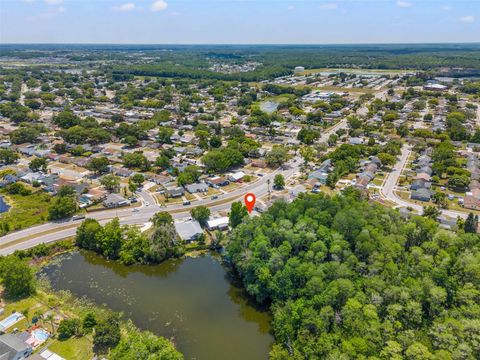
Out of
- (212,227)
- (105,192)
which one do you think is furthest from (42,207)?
(212,227)

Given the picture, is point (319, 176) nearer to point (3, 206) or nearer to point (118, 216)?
point (118, 216)

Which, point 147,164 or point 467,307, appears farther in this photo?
point 147,164

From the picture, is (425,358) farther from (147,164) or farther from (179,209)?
(147,164)

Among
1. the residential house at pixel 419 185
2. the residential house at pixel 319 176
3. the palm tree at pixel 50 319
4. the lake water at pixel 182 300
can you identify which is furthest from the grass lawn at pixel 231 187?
the palm tree at pixel 50 319

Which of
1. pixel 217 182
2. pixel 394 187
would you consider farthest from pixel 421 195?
pixel 217 182

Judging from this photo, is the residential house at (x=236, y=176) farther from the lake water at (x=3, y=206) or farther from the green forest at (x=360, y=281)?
the lake water at (x=3, y=206)

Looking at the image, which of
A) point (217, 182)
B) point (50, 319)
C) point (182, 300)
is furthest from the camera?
point (217, 182)
